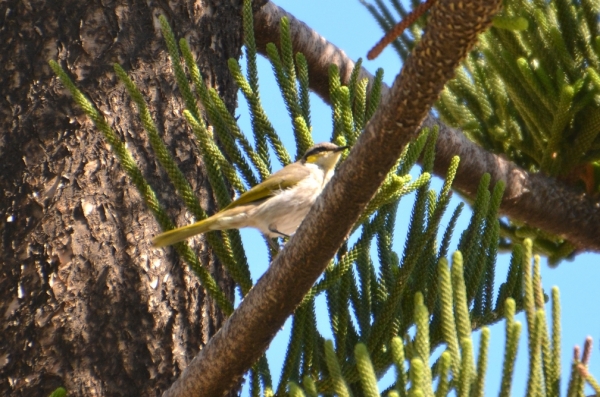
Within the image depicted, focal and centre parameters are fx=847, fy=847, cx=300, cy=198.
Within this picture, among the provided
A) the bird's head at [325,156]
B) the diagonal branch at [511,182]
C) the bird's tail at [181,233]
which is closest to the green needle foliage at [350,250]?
the bird's tail at [181,233]

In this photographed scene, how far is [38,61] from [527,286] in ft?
7.64

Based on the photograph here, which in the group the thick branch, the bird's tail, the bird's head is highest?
the bird's head

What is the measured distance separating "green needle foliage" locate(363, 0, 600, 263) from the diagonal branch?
13cm

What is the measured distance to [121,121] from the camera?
11.6 feet

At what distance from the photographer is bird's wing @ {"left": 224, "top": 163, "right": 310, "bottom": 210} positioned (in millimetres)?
3603

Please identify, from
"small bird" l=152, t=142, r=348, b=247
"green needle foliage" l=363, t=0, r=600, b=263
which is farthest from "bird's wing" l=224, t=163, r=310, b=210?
"green needle foliage" l=363, t=0, r=600, b=263

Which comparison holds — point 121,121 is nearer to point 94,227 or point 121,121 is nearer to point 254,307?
point 94,227

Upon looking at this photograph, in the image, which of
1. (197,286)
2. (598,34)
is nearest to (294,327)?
(197,286)

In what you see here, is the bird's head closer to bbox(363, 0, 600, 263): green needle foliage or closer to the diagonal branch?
the diagonal branch

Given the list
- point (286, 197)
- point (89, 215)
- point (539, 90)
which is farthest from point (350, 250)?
point (539, 90)

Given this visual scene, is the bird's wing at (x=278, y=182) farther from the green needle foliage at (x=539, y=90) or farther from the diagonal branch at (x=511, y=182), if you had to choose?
the green needle foliage at (x=539, y=90)

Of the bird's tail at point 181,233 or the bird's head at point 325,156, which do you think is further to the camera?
the bird's head at point 325,156

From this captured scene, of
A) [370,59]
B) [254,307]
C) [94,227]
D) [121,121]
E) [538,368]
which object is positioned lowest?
[538,368]

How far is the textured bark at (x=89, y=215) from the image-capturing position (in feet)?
10.4
